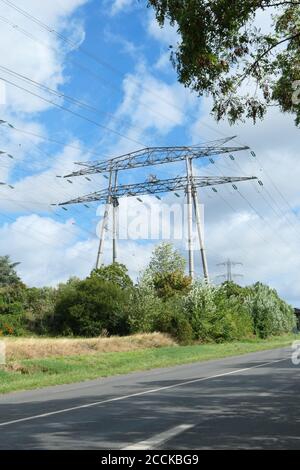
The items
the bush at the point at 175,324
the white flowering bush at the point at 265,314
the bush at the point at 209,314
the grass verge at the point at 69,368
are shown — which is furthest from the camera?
the white flowering bush at the point at 265,314

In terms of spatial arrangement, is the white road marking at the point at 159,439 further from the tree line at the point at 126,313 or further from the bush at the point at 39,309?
the bush at the point at 39,309

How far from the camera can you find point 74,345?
115ft

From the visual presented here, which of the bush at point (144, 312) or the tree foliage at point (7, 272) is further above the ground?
the tree foliage at point (7, 272)

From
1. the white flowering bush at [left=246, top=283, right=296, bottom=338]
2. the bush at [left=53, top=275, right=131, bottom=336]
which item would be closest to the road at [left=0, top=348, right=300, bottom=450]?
the bush at [left=53, top=275, right=131, bottom=336]

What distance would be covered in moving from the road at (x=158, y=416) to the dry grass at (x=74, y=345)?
39.1 feet

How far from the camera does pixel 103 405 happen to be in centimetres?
1316

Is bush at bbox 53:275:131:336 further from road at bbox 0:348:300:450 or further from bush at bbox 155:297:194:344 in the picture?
road at bbox 0:348:300:450

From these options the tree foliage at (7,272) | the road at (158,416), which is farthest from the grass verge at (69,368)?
the tree foliage at (7,272)

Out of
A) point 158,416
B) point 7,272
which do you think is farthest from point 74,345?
point 7,272

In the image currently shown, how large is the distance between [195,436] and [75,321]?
47.0 metres

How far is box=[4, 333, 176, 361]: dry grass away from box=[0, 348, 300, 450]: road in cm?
1193

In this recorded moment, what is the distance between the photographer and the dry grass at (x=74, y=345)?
1182 inches

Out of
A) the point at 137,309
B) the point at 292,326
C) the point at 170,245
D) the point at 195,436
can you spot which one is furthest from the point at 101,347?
the point at 170,245

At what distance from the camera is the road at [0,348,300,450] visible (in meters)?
8.71
